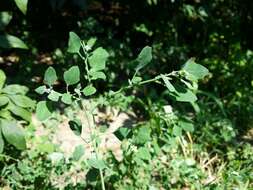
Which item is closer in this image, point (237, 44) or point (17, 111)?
point (17, 111)

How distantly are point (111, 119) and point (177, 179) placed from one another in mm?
779

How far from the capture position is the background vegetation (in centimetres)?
246

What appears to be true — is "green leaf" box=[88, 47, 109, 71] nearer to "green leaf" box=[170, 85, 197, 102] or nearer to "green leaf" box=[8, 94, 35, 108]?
"green leaf" box=[170, 85, 197, 102]

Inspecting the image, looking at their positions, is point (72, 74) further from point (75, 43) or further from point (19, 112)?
point (19, 112)

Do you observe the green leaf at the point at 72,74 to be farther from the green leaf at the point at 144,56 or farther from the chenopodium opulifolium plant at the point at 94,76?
the green leaf at the point at 144,56

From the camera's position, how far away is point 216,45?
396 cm

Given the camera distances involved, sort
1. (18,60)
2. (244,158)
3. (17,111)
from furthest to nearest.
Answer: (18,60), (244,158), (17,111)

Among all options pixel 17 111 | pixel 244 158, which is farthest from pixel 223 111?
pixel 17 111

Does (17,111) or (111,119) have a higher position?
(17,111)

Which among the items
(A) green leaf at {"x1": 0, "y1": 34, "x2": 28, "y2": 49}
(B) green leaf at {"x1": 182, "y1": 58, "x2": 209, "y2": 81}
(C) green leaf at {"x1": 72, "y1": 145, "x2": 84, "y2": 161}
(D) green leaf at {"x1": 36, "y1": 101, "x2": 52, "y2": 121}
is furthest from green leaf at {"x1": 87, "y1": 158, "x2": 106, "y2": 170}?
(A) green leaf at {"x1": 0, "y1": 34, "x2": 28, "y2": 49}

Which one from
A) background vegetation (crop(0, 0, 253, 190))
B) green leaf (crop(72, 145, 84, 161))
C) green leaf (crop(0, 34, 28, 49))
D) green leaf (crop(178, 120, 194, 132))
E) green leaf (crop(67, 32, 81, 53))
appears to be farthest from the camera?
green leaf (crop(0, 34, 28, 49))

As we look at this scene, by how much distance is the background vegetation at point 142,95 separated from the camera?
2461 mm

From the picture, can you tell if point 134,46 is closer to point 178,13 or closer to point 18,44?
point 178,13

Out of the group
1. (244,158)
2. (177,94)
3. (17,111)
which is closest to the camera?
(177,94)
